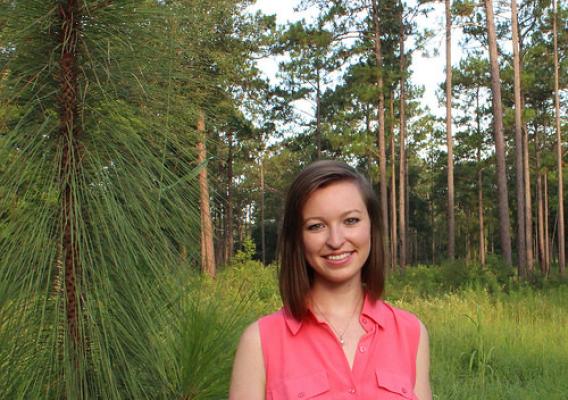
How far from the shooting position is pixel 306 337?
1.51 metres

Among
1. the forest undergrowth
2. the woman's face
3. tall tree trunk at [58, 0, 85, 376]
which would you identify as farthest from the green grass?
tall tree trunk at [58, 0, 85, 376]

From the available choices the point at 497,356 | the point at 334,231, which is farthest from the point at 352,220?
the point at 497,356

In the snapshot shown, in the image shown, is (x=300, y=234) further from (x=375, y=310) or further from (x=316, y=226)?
(x=375, y=310)

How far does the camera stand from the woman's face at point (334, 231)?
4.94 feet

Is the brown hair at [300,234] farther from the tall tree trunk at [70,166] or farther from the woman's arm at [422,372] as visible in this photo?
the tall tree trunk at [70,166]

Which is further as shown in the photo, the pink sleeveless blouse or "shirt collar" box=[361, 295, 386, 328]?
"shirt collar" box=[361, 295, 386, 328]

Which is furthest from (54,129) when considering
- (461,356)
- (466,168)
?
(466,168)

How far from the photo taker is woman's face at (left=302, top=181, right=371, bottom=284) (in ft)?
4.94

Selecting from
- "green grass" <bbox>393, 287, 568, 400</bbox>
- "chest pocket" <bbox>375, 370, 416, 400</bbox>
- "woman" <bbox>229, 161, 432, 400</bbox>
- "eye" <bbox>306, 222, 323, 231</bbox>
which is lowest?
"green grass" <bbox>393, 287, 568, 400</bbox>

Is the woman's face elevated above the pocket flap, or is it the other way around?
the woman's face

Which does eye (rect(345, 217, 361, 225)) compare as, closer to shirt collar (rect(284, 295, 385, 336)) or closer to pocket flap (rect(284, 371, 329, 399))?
shirt collar (rect(284, 295, 385, 336))

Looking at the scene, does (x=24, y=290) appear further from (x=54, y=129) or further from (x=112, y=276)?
(x=54, y=129)

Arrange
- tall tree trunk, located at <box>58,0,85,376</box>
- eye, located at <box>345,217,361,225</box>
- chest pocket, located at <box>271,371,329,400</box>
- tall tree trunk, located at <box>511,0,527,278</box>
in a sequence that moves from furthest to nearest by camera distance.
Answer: tall tree trunk, located at <box>511,0,527,278</box> < tall tree trunk, located at <box>58,0,85,376</box> < eye, located at <box>345,217,361,225</box> < chest pocket, located at <box>271,371,329,400</box>

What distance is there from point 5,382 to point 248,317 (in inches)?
47.1
